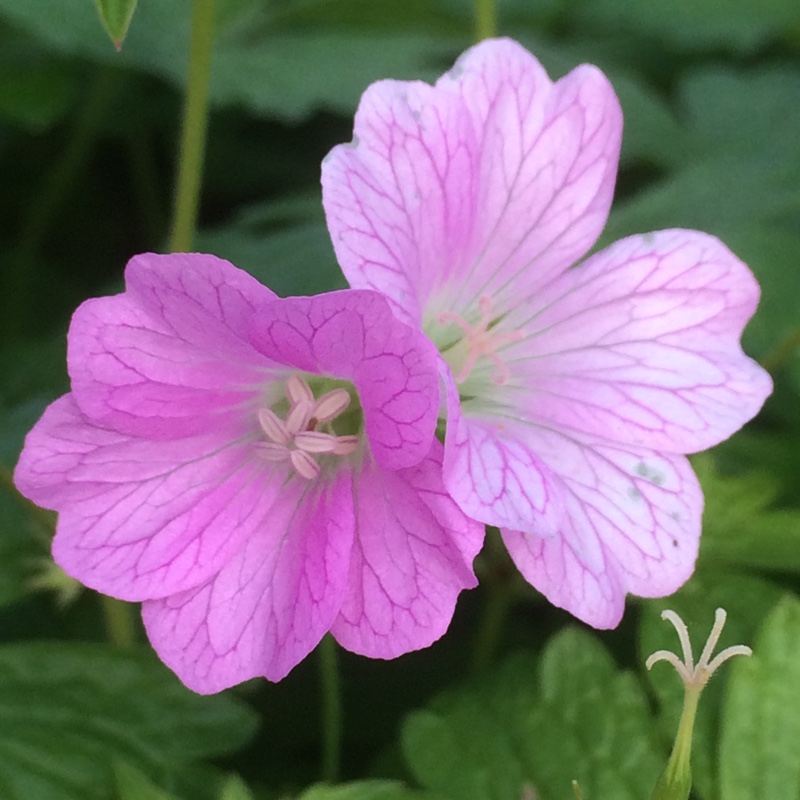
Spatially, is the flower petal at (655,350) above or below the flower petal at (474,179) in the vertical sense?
below

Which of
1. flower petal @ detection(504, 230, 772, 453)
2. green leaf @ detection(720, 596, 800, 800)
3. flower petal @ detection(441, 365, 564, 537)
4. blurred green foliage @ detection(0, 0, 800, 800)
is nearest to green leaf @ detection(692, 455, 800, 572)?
blurred green foliage @ detection(0, 0, 800, 800)

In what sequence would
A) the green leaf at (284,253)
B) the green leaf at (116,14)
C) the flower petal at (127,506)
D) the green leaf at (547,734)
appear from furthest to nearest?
the green leaf at (284,253) < the green leaf at (547,734) < the flower petal at (127,506) < the green leaf at (116,14)

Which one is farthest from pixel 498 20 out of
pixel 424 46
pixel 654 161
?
pixel 654 161

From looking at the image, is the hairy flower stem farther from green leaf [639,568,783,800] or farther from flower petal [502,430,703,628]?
green leaf [639,568,783,800]

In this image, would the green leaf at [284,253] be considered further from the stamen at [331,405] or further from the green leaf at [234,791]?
the green leaf at [234,791]

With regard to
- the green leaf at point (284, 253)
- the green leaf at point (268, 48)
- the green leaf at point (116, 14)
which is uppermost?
the green leaf at point (116, 14)

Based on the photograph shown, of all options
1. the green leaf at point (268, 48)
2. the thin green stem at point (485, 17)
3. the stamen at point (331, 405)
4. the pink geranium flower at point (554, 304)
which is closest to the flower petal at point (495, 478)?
the pink geranium flower at point (554, 304)

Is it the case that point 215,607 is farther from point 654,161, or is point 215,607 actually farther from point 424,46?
point 654,161
